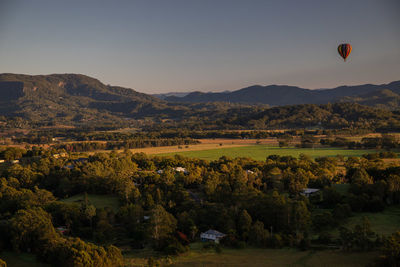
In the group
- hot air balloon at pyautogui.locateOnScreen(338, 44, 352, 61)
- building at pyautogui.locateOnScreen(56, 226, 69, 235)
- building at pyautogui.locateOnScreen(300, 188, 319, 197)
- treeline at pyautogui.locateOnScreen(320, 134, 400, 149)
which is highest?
hot air balloon at pyautogui.locateOnScreen(338, 44, 352, 61)

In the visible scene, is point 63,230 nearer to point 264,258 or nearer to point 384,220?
point 264,258

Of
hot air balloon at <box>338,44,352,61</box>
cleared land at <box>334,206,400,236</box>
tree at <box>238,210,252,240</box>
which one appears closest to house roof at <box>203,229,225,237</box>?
tree at <box>238,210,252,240</box>

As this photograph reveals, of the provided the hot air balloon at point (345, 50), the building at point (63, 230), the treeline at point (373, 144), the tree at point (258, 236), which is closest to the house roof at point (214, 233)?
the tree at point (258, 236)

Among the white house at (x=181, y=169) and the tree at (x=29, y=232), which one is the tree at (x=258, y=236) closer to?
the tree at (x=29, y=232)

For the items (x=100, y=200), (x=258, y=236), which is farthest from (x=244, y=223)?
(x=100, y=200)

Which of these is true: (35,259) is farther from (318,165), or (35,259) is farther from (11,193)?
(318,165)

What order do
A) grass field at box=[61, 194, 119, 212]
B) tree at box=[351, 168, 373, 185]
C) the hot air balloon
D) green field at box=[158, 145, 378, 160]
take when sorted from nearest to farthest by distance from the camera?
grass field at box=[61, 194, 119, 212]
tree at box=[351, 168, 373, 185]
the hot air balloon
green field at box=[158, 145, 378, 160]

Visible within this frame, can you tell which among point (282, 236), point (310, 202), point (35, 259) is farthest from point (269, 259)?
point (35, 259)

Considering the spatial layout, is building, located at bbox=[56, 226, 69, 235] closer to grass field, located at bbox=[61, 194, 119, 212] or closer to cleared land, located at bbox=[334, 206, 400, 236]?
grass field, located at bbox=[61, 194, 119, 212]
